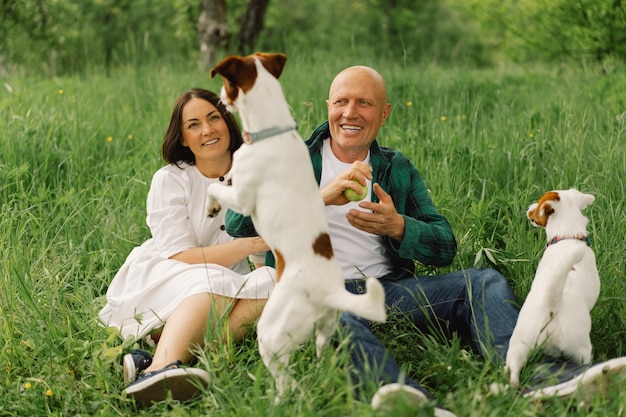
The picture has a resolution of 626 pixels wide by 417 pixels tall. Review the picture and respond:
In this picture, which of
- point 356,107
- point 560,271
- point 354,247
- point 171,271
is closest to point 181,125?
point 171,271

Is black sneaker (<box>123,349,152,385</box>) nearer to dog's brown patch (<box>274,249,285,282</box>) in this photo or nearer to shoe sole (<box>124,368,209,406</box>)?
shoe sole (<box>124,368,209,406</box>)

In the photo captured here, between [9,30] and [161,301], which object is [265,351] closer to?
[161,301]

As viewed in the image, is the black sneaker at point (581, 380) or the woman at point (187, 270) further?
the woman at point (187, 270)

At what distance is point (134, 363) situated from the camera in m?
2.72

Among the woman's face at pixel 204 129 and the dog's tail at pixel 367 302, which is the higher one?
the woman's face at pixel 204 129

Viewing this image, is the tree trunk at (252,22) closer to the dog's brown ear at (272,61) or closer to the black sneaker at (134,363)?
the black sneaker at (134,363)

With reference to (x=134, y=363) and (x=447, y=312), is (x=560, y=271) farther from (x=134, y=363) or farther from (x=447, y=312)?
(x=134, y=363)

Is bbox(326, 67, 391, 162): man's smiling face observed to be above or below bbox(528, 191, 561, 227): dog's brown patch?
above

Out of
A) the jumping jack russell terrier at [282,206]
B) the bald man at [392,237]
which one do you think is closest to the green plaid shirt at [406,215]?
the bald man at [392,237]

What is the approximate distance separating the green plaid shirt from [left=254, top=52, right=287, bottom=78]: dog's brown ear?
949 millimetres

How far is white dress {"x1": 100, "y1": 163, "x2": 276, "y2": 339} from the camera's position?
118 inches

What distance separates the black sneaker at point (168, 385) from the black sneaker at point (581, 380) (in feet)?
3.94

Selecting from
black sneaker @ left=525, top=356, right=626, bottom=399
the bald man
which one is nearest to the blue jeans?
the bald man

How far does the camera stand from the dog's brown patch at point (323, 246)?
2070 millimetres
